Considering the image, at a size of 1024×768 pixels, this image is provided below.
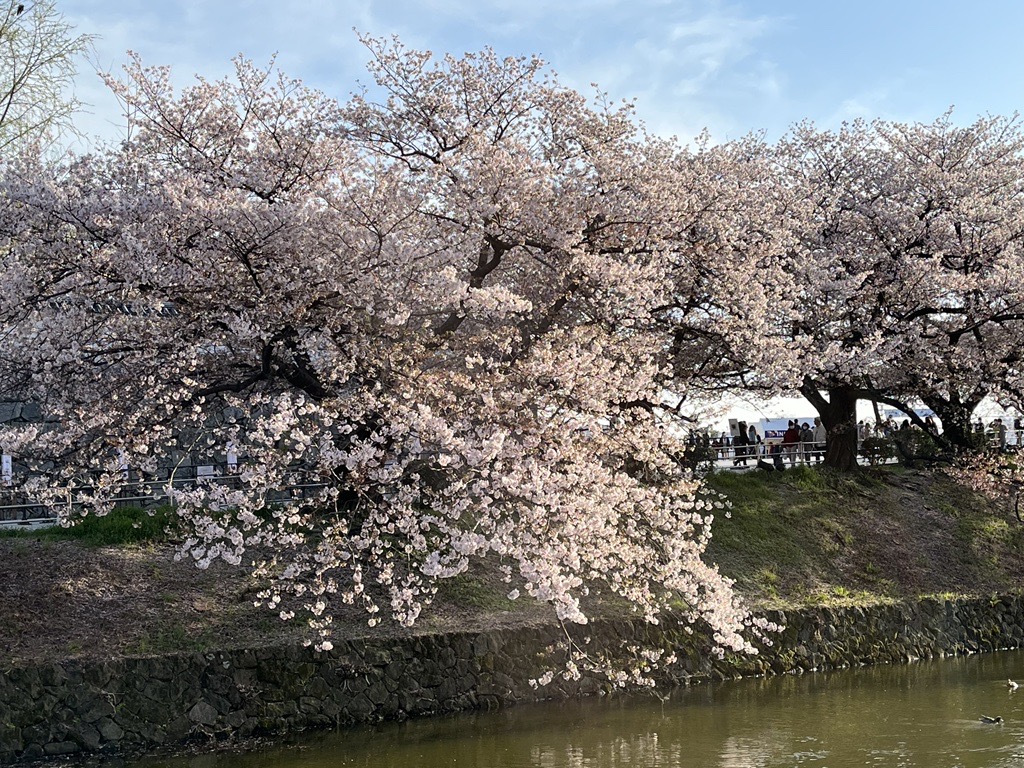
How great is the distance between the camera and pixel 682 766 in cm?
1201

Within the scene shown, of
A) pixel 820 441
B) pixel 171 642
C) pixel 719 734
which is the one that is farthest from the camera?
pixel 820 441

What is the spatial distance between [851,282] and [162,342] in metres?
12.8

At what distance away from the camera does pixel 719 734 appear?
1348 cm

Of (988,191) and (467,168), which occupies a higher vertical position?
(988,191)

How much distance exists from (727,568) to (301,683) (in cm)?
856

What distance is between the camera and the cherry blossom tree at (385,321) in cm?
1355

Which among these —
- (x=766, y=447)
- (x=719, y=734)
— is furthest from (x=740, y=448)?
(x=719, y=734)

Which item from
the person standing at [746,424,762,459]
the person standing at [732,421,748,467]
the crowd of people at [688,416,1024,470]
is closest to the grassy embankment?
the crowd of people at [688,416,1024,470]

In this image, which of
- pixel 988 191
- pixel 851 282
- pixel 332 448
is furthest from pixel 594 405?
pixel 988 191

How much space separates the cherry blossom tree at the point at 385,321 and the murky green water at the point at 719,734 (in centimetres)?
135

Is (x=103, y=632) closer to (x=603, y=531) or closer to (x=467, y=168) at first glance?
(x=603, y=531)

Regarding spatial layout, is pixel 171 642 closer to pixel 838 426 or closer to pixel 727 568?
pixel 727 568

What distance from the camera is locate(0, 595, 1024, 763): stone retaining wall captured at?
1328 cm

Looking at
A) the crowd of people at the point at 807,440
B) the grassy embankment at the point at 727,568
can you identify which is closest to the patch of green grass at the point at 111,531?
the grassy embankment at the point at 727,568
